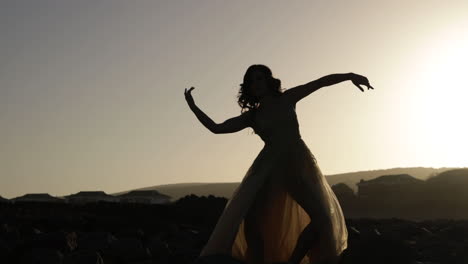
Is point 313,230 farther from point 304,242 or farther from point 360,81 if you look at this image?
point 360,81

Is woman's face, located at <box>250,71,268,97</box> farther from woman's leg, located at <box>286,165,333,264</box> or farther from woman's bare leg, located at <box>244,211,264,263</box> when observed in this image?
woman's bare leg, located at <box>244,211,264,263</box>

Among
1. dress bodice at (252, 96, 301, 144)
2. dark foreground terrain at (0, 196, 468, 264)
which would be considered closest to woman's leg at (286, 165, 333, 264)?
dress bodice at (252, 96, 301, 144)

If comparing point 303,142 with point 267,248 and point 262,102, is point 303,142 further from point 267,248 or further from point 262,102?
point 267,248

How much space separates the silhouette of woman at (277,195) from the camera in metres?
6.13

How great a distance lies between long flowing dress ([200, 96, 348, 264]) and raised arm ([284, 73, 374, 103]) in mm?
102

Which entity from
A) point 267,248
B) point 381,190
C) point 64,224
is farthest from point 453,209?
point 267,248

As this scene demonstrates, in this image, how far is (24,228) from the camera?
1263cm

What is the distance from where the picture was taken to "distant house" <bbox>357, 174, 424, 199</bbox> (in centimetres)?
3663

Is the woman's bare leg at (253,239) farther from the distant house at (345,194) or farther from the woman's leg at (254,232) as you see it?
the distant house at (345,194)

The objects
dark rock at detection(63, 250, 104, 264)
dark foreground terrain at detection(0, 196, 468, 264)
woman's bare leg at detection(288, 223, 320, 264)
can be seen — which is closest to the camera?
woman's bare leg at detection(288, 223, 320, 264)

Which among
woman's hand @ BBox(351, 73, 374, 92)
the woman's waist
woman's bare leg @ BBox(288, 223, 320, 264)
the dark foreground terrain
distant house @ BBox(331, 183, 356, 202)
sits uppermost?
woman's hand @ BBox(351, 73, 374, 92)

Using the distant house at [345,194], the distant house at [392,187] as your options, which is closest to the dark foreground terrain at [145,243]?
the distant house at [392,187]

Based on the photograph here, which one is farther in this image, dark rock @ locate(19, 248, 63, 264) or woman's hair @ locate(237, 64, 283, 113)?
dark rock @ locate(19, 248, 63, 264)

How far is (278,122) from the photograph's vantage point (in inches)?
247
